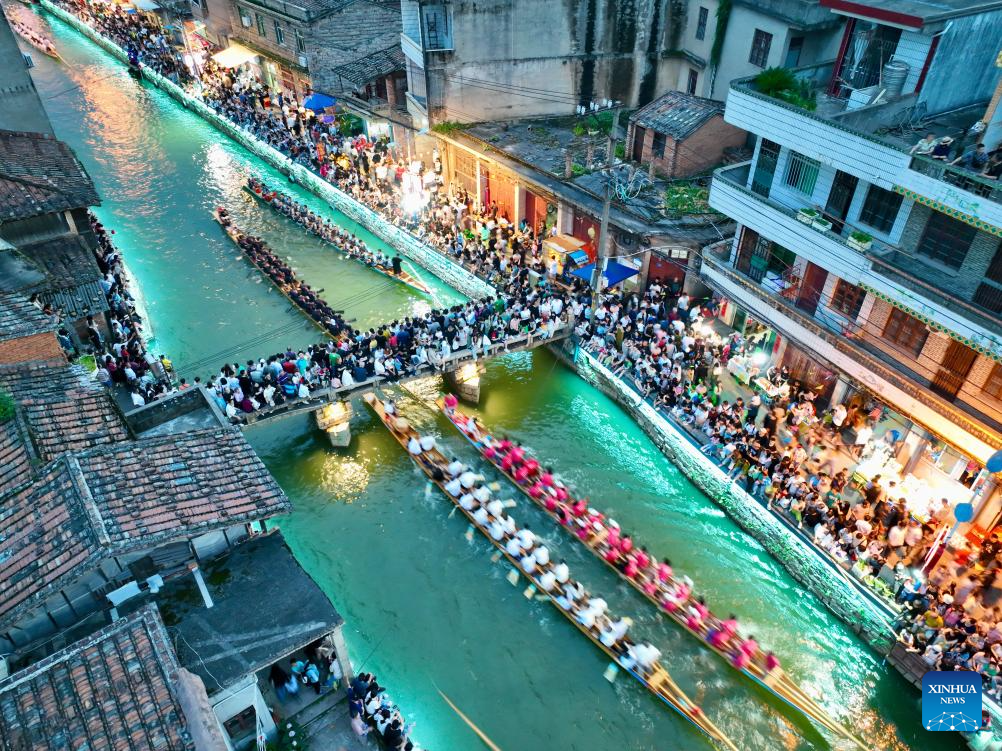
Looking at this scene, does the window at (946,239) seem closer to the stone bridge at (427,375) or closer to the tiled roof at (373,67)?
the stone bridge at (427,375)

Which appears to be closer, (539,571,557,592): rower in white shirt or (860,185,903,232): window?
(860,185,903,232): window

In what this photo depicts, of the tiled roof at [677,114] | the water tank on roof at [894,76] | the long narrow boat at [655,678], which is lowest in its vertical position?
the long narrow boat at [655,678]

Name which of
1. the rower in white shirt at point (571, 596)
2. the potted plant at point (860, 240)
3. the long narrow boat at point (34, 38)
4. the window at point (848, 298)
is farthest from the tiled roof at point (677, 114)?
the long narrow boat at point (34, 38)

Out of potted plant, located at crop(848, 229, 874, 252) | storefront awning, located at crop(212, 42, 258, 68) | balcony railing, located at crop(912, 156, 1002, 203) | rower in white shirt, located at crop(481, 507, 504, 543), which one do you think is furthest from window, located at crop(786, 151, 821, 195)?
storefront awning, located at crop(212, 42, 258, 68)

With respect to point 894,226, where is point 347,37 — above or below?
below

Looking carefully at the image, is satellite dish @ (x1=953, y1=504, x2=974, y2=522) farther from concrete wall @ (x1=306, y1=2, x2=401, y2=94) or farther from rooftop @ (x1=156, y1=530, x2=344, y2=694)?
concrete wall @ (x1=306, y1=2, x2=401, y2=94)

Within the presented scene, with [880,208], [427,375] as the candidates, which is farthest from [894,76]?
[427,375]

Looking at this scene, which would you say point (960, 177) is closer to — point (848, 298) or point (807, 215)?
point (807, 215)
